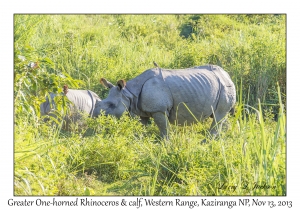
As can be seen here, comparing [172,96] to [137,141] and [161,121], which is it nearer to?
[161,121]

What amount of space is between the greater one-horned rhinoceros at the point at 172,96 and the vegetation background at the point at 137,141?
339 millimetres

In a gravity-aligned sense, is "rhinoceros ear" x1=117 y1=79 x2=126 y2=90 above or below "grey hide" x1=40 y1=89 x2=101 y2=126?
above

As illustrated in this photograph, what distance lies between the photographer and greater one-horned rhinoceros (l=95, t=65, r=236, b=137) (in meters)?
8.05

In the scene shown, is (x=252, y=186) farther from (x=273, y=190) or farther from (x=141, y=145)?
(x=141, y=145)

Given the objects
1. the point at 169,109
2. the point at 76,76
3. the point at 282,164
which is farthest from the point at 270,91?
the point at 282,164

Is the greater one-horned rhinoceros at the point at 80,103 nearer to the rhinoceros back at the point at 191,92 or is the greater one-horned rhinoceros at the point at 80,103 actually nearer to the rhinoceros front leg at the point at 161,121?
the rhinoceros front leg at the point at 161,121

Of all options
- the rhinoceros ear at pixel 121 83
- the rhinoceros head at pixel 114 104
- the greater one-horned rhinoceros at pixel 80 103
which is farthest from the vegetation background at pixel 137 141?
the rhinoceros ear at pixel 121 83

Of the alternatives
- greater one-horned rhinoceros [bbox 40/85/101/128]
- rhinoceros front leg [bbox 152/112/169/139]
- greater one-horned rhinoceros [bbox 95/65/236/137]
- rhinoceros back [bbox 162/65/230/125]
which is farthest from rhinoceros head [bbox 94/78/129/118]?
rhinoceros back [bbox 162/65/230/125]

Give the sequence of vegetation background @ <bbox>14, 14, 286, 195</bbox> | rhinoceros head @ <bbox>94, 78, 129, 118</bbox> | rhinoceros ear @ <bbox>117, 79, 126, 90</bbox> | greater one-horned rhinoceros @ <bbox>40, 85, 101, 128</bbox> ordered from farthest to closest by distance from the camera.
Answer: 1. greater one-horned rhinoceros @ <bbox>40, 85, 101, 128</bbox>
2. rhinoceros head @ <bbox>94, 78, 129, 118</bbox>
3. rhinoceros ear @ <bbox>117, 79, 126, 90</bbox>
4. vegetation background @ <bbox>14, 14, 286, 195</bbox>

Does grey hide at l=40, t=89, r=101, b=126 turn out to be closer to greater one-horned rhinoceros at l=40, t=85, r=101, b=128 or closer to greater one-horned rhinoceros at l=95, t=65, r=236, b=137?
greater one-horned rhinoceros at l=40, t=85, r=101, b=128

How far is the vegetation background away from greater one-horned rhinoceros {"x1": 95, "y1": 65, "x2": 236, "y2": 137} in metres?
0.34

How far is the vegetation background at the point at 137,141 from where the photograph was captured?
206 inches

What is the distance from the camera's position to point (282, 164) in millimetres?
5262

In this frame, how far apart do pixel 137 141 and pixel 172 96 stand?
114 cm
